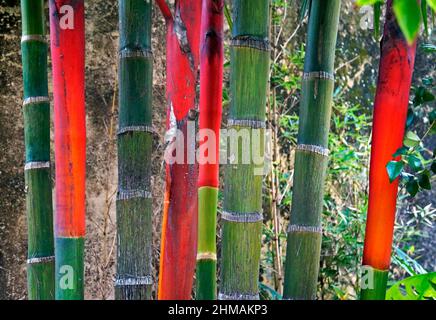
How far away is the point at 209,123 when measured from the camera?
127cm

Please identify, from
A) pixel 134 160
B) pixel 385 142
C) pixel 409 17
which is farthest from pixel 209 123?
pixel 409 17

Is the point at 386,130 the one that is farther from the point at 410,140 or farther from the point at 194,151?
the point at 194,151

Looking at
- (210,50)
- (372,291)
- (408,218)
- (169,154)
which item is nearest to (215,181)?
(169,154)

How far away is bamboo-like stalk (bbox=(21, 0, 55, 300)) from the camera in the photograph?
1291 mm

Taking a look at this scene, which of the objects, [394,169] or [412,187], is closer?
[394,169]

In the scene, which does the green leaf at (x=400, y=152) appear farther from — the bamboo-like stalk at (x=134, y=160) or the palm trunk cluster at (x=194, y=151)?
the bamboo-like stalk at (x=134, y=160)

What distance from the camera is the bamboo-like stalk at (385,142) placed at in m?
1.15

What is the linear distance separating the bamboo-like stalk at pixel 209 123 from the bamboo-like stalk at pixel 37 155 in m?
0.31

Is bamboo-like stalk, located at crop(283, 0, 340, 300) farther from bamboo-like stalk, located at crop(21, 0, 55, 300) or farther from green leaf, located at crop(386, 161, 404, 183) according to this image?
bamboo-like stalk, located at crop(21, 0, 55, 300)

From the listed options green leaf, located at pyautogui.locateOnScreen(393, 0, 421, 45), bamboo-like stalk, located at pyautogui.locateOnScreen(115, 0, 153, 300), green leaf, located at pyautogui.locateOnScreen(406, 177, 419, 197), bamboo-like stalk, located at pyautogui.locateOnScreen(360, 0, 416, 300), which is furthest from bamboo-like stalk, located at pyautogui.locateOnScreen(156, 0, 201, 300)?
green leaf, located at pyautogui.locateOnScreen(393, 0, 421, 45)

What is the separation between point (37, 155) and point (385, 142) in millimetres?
681

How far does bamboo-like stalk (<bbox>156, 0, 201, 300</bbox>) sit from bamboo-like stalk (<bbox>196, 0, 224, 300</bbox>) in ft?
0.09

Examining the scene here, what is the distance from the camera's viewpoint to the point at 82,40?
4.12ft
